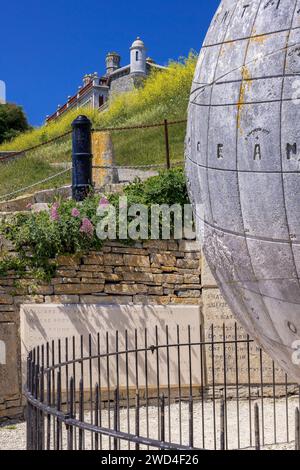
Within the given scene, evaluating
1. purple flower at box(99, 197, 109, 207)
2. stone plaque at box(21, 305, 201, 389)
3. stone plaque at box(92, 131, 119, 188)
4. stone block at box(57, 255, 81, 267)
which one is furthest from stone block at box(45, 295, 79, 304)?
stone plaque at box(92, 131, 119, 188)

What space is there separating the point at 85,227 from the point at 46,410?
5.34 meters

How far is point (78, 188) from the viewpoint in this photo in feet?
35.0

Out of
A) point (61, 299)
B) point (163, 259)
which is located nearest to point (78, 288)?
point (61, 299)

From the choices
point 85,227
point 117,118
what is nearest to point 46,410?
point 85,227

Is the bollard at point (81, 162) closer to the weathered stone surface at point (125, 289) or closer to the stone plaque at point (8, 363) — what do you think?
the weathered stone surface at point (125, 289)

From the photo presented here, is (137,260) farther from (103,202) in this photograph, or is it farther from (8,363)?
(8,363)

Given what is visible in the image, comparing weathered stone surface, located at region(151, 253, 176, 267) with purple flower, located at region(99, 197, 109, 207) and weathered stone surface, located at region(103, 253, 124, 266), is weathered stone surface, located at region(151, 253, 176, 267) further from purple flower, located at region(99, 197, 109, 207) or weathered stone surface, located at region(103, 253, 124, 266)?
purple flower, located at region(99, 197, 109, 207)

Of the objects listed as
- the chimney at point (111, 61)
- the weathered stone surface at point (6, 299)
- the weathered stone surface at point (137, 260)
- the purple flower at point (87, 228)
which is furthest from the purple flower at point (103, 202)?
the chimney at point (111, 61)

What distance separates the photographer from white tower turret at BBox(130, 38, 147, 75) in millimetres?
41172

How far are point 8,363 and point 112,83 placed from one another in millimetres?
33655

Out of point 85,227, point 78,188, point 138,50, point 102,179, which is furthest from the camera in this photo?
point 138,50

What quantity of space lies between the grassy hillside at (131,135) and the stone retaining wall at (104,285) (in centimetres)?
615
